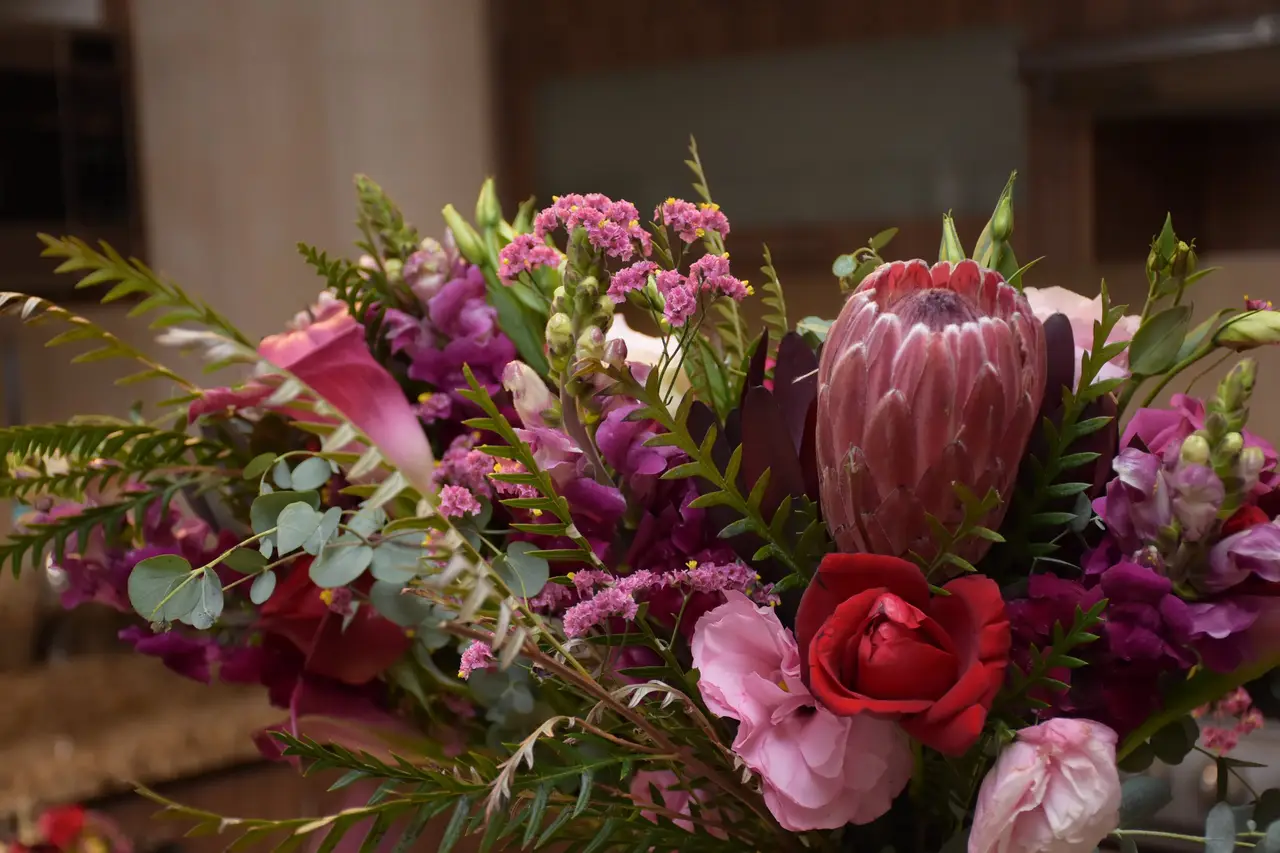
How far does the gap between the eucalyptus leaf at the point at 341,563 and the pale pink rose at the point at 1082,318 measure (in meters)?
0.23

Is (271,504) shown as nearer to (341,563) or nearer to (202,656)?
(341,563)

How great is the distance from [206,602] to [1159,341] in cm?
29

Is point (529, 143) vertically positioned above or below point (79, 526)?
above

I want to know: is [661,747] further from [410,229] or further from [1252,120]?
[1252,120]

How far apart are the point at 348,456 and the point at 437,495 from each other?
8cm

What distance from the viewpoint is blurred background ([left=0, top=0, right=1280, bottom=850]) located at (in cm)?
214

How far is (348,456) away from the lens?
364 millimetres

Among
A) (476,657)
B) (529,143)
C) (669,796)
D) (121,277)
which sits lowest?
(669,796)

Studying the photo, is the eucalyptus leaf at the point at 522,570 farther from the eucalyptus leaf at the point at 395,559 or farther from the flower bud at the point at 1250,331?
the flower bud at the point at 1250,331

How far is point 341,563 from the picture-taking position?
0.36 meters

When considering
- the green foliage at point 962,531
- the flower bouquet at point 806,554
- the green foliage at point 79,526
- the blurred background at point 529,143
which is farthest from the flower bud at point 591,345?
the blurred background at point 529,143

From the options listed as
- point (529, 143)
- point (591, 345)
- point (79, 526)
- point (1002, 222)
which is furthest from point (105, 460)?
point (529, 143)

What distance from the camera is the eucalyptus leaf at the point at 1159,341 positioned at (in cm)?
36

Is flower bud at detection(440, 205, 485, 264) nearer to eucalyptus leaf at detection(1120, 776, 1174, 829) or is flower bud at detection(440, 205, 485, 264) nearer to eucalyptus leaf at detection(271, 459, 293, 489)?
eucalyptus leaf at detection(271, 459, 293, 489)
